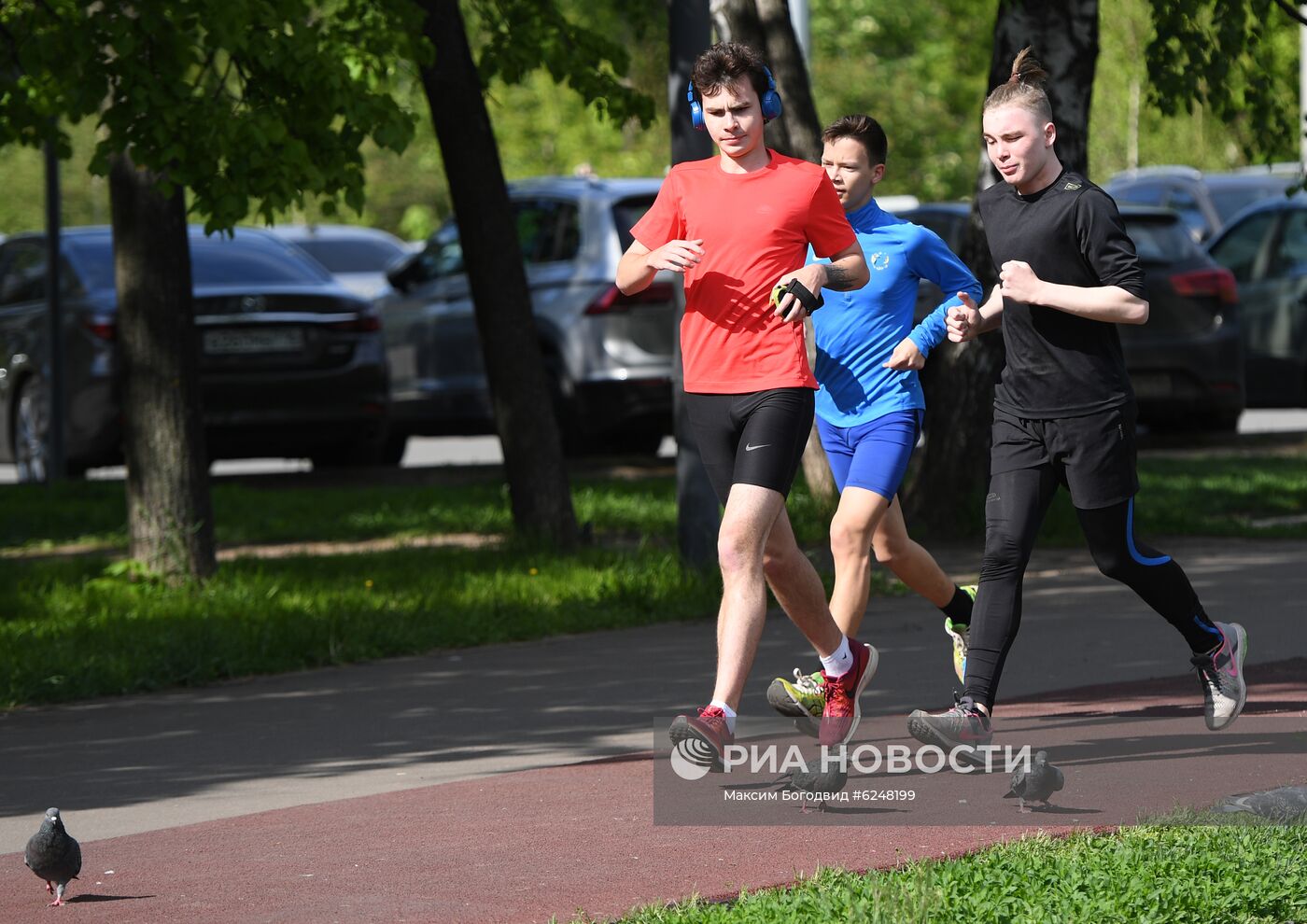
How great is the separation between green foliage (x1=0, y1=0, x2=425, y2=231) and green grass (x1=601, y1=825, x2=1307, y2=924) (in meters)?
4.98

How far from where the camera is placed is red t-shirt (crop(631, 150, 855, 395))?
5.79 metres

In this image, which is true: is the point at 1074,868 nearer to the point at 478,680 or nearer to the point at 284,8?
the point at 478,680

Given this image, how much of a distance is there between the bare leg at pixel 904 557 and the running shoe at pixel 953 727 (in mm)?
871

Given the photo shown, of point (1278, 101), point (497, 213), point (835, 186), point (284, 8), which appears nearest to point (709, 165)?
point (835, 186)

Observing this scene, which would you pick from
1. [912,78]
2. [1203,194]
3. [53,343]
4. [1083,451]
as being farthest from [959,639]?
[912,78]

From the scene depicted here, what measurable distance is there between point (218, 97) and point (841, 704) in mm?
4360

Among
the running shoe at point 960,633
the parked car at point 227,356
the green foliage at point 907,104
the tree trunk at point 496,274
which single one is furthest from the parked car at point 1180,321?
the green foliage at point 907,104

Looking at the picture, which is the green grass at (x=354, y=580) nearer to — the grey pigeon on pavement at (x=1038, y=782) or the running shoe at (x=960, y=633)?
the running shoe at (x=960, y=633)

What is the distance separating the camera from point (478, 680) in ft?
26.2

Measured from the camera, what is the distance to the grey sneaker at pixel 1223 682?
6188 mm

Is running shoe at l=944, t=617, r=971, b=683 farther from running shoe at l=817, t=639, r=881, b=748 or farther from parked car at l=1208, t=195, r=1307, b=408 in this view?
parked car at l=1208, t=195, r=1307, b=408

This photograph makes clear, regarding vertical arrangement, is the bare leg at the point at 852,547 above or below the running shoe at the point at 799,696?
above

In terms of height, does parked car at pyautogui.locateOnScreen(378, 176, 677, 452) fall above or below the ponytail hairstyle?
below

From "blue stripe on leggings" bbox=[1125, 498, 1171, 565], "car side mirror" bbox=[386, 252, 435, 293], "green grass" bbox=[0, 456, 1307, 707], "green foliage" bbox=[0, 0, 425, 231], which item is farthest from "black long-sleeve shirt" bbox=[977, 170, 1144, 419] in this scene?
"car side mirror" bbox=[386, 252, 435, 293]
